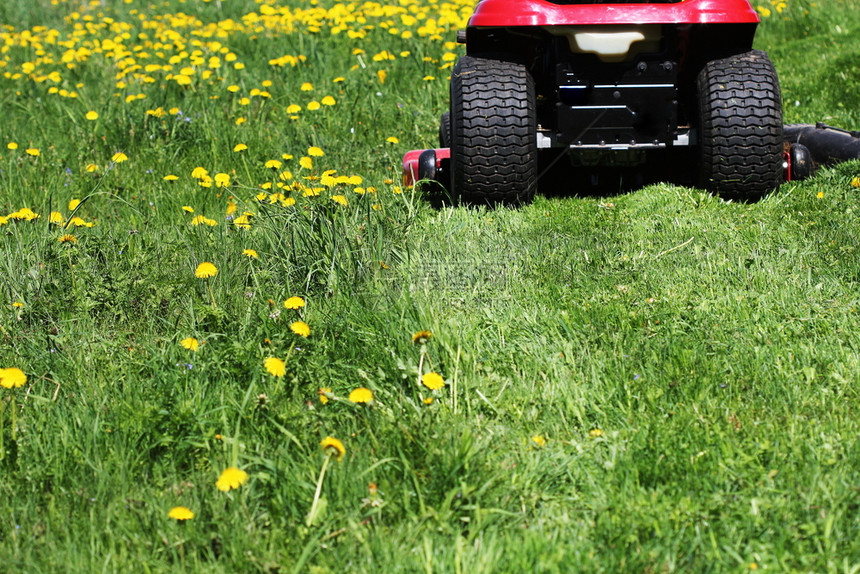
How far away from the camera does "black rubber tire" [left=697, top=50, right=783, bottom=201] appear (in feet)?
13.5

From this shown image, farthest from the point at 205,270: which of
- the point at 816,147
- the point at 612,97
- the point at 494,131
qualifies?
the point at 816,147

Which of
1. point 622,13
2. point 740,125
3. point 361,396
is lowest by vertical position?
point 361,396

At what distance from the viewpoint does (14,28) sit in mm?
9156

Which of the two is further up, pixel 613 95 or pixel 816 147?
pixel 613 95

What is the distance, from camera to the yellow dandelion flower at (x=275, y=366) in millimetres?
2455

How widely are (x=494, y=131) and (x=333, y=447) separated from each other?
2223 millimetres

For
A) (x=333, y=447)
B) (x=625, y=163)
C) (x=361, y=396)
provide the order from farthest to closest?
(x=625, y=163), (x=361, y=396), (x=333, y=447)

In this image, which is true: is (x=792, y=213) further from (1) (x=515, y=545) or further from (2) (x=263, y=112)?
(2) (x=263, y=112)

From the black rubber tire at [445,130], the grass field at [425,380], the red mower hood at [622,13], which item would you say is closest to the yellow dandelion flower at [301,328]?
the grass field at [425,380]

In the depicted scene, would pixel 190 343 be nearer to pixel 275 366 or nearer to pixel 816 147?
pixel 275 366

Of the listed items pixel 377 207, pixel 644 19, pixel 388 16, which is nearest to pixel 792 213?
pixel 644 19

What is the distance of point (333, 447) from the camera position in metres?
2.19

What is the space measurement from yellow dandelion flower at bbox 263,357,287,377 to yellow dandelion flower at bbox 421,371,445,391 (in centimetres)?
37

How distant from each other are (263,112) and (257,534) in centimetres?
410
